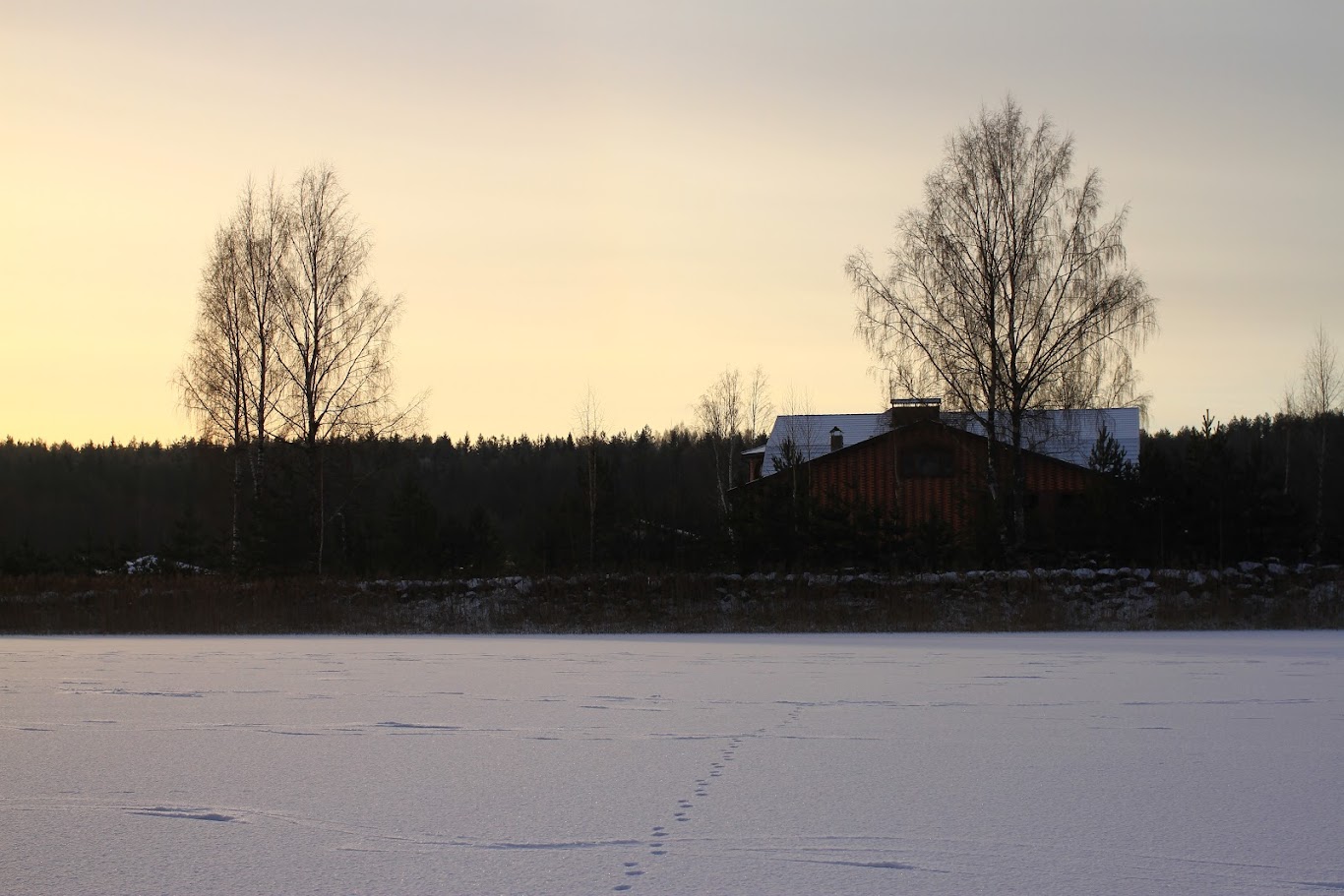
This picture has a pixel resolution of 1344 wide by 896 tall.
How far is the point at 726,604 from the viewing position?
19.9 m

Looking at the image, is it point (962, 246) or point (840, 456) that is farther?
point (840, 456)

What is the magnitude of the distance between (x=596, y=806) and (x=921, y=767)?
5.40ft

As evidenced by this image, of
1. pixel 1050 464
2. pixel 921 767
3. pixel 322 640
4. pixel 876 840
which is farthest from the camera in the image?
pixel 1050 464

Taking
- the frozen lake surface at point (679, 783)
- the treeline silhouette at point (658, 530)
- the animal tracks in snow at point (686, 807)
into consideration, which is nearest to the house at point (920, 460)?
the treeline silhouette at point (658, 530)

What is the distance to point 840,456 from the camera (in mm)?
35969

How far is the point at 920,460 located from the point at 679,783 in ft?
99.2

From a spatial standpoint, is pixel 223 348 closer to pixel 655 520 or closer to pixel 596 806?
pixel 655 520

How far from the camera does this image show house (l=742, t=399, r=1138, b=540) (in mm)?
25219

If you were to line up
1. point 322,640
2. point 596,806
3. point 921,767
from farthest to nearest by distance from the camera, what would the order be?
point 322,640 < point 921,767 < point 596,806

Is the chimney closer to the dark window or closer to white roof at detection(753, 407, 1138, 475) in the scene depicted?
white roof at detection(753, 407, 1138, 475)

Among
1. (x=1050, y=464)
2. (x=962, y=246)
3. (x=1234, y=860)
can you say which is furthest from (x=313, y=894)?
(x=1050, y=464)

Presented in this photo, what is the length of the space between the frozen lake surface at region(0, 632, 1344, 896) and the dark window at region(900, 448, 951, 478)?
2445 cm

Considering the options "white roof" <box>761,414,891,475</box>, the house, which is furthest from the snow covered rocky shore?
"white roof" <box>761,414,891,475</box>

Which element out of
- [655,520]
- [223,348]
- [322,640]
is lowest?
[322,640]
